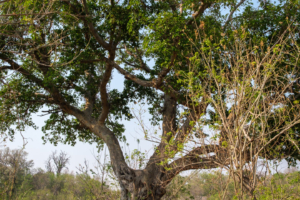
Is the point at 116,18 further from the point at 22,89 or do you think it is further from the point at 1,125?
the point at 1,125

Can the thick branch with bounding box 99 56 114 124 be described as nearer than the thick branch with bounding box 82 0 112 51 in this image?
No

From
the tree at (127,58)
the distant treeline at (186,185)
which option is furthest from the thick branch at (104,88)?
the distant treeline at (186,185)

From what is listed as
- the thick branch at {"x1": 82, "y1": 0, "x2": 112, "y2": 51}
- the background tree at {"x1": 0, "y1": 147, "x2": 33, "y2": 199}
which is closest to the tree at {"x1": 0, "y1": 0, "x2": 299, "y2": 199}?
the thick branch at {"x1": 82, "y1": 0, "x2": 112, "y2": 51}

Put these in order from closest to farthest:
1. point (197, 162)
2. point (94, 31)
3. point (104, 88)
Answer: 1. point (197, 162)
2. point (94, 31)
3. point (104, 88)

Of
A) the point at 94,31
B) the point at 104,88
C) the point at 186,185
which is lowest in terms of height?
the point at 186,185

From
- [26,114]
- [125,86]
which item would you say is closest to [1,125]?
[26,114]

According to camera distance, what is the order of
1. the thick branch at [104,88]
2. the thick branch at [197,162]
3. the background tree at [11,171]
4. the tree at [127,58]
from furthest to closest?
1. the thick branch at [104,88]
2. the tree at [127,58]
3. the background tree at [11,171]
4. the thick branch at [197,162]

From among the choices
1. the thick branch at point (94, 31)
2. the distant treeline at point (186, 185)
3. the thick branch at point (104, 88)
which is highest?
the thick branch at point (94, 31)

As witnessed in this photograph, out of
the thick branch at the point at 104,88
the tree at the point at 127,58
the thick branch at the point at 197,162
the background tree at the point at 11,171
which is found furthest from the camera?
the thick branch at the point at 104,88

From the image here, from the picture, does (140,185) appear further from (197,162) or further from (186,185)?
(197,162)

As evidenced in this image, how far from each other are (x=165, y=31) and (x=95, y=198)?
4.71 metres

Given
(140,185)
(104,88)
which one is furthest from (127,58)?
(140,185)

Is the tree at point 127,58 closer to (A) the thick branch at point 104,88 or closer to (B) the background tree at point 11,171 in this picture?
(A) the thick branch at point 104,88

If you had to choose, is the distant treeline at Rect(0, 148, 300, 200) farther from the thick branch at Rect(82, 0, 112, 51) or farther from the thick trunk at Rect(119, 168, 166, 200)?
the thick branch at Rect(82, 0, 112, 51)
